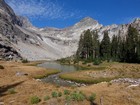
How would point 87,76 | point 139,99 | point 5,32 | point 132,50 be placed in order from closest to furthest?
point 139,99, point 87,76, point 132,50, point 5,32

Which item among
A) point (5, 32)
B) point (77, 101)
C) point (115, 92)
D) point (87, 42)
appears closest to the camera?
point (77, 101)

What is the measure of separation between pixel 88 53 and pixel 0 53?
148 feet

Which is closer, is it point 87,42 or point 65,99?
point 65,99

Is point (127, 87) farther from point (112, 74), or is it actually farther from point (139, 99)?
point (112, 74)

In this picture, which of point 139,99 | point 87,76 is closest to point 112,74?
point 87,76

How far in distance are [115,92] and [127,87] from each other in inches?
131

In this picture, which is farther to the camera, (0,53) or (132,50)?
(0,53)

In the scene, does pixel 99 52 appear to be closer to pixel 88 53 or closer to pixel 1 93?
pixel 88 53

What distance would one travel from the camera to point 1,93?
87.5 feet

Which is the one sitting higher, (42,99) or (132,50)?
(132,50)

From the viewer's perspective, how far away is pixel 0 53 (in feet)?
431

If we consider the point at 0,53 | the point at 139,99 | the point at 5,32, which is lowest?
the point at 139,99

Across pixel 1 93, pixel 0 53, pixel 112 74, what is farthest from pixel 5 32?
pixel 1 93

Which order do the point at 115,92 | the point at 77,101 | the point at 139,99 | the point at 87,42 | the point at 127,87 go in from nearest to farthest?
the point at 77,101
the point at 139,99
the point at 115,92
the point at 127,87
the point at 87,42
